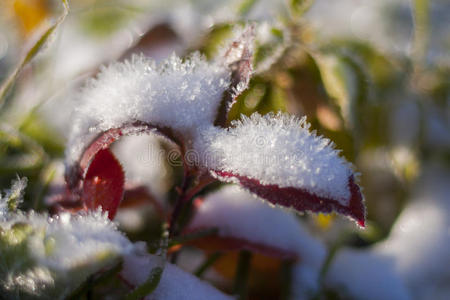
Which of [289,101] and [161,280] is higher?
[289,101]

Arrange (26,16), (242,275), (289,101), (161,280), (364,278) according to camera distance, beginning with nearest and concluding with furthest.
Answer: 1. (161,280)
2. (242,275)
3. (364,278)
4. (289,101)
5. (26,16)

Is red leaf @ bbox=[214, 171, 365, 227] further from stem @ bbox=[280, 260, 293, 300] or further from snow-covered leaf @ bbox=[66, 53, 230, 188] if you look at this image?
stem @ bbox=[280, 260, 293, 300]

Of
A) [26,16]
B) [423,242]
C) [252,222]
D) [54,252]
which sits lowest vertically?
[54,252]

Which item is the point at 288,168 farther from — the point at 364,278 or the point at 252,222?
the point at 364,278

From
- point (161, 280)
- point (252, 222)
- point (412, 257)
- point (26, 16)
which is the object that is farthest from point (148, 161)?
point (26, 16)

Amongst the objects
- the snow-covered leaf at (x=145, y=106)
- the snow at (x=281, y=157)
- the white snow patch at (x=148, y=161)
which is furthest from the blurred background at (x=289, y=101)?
the snow at (x=281, y=157)

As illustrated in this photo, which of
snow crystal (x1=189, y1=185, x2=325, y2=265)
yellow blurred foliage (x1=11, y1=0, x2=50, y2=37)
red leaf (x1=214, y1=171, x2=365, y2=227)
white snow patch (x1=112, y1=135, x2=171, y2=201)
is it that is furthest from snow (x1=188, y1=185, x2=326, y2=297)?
yellow blurred foliage (x1=11, y1=0, x2=50, y2=37)

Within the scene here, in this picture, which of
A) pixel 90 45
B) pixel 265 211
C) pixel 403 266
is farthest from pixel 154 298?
pixel 90 45

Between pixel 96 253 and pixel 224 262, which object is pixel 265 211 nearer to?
pixel 224 262
